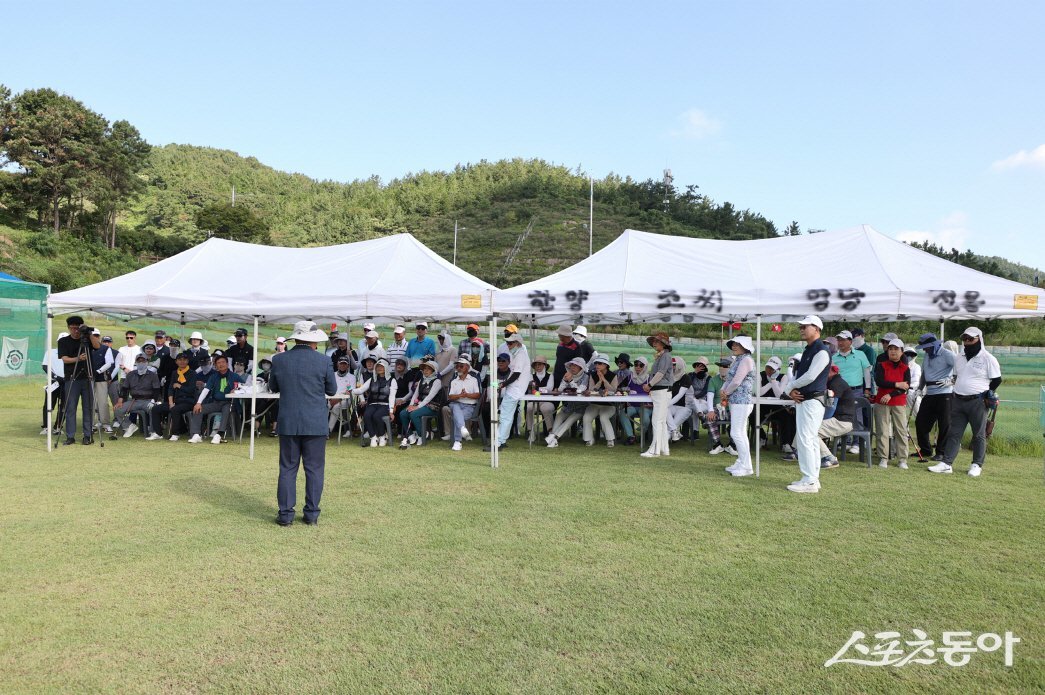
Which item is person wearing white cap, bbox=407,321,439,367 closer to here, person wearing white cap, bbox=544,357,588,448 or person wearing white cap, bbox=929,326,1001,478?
person wearing white cap, bbox=544,357,588,448

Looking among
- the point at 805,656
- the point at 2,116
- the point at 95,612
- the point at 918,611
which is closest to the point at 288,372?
the point at 95,612

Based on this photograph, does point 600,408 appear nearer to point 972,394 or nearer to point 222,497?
point 972,394

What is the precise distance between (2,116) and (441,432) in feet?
159

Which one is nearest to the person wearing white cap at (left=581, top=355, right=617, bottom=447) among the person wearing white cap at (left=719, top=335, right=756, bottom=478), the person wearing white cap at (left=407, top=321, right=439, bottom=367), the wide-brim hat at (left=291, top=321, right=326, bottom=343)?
the person wearing white cap at (left=719, top=335, right=756, bottom=478)

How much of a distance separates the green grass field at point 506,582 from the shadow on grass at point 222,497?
0.05m

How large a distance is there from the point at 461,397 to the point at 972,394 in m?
6.57

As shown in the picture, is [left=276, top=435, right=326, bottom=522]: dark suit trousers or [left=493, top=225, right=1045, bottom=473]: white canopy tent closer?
[left=276, top=435, right=326, bottom=522]: dark suit trousers

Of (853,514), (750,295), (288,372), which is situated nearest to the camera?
(288,372)

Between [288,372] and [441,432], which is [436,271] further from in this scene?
[288,372]

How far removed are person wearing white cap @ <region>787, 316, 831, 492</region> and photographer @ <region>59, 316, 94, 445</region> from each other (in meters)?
9.09

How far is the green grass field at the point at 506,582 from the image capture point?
352cm

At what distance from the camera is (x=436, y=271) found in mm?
11188

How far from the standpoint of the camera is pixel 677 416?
1123cm

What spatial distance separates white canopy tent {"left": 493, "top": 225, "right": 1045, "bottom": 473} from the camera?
29.5ft
